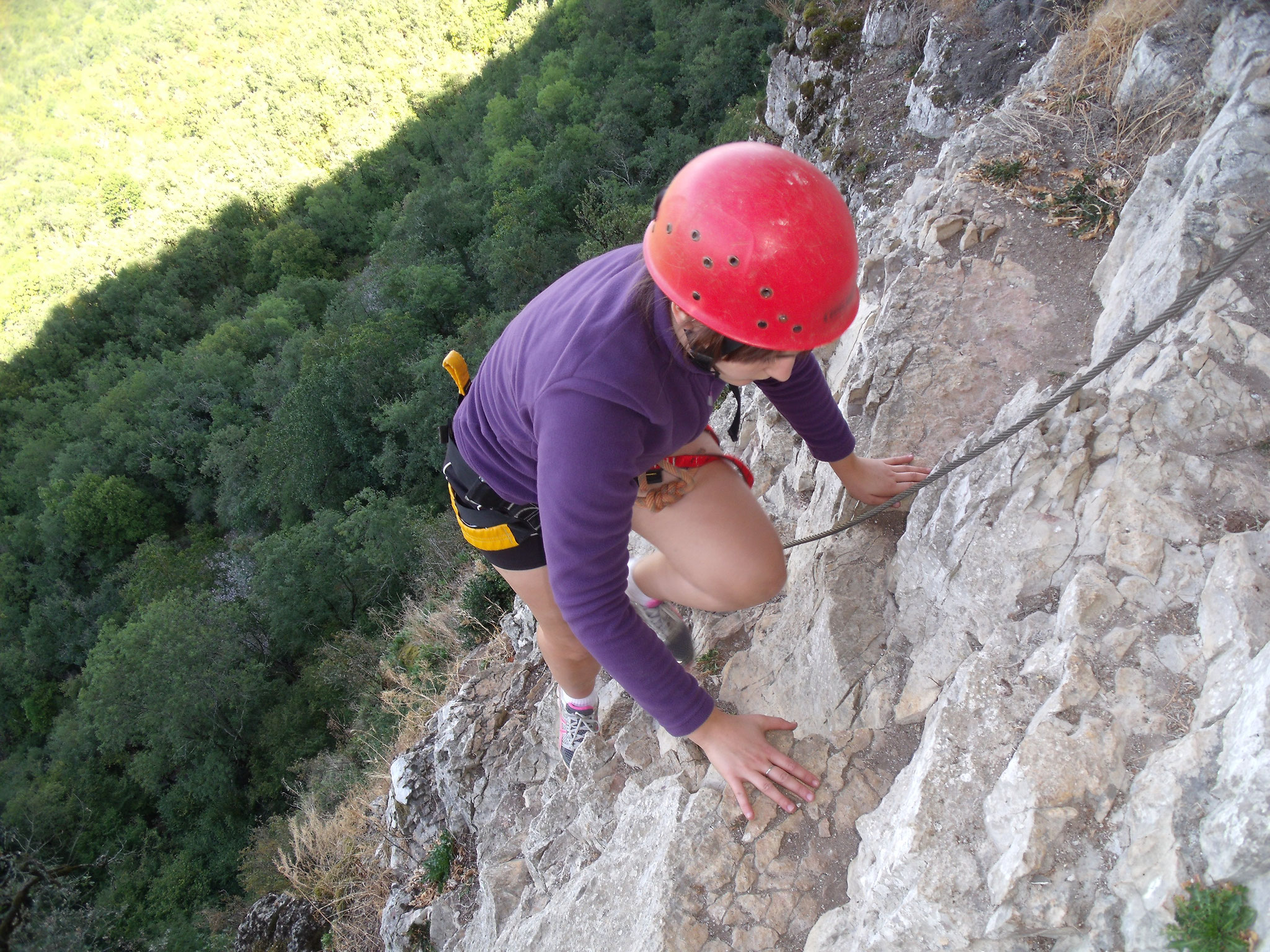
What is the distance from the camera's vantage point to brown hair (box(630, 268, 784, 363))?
1.75 metres

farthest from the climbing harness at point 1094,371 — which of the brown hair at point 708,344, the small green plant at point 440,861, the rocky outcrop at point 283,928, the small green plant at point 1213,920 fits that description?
the rocky outcrop at point 283,928

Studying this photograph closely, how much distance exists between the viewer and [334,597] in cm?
2425

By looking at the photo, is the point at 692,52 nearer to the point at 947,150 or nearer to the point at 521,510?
the point at 947,150

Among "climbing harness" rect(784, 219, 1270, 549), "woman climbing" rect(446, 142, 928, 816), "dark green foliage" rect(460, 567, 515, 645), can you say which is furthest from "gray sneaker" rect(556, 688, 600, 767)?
"dark green foliage" rect(460, 567, 515, 645)

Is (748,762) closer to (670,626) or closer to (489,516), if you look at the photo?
(670,626)

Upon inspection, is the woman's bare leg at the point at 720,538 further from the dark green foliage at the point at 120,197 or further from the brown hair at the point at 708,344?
the dark green foliage at the point at 120,197

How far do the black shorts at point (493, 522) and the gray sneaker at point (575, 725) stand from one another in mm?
1142

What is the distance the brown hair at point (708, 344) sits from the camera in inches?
68.7

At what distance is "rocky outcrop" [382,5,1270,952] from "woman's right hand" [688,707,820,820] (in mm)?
106

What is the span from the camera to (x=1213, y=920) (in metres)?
1.24

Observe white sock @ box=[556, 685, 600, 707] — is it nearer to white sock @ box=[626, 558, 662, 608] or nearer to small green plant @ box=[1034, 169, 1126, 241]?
white sock @ box=[626, 558, 662, 608]

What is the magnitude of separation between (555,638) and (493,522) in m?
0.71

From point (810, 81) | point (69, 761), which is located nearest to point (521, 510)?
point (810, 81)

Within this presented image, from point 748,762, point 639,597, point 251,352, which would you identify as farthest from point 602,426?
point 251,352
